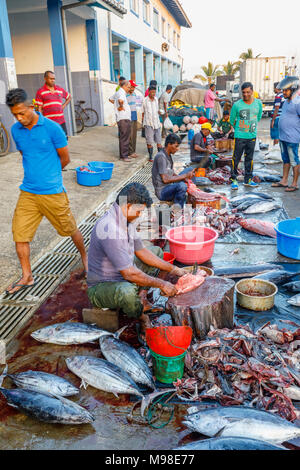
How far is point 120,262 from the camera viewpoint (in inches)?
129

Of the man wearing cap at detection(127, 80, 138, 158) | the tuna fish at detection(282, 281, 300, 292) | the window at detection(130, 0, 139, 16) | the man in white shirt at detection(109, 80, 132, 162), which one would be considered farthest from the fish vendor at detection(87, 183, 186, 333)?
the window at detection(130, 0, 139, 16)

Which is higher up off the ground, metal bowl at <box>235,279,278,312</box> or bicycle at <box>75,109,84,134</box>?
bicycle at <box>75,109,84,134</box>

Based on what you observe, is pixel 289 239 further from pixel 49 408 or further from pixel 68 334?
pixel 49 408

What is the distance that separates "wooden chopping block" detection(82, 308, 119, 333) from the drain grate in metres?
0.70

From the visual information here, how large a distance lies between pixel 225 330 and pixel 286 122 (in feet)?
19.2

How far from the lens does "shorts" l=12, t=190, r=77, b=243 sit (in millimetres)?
4148

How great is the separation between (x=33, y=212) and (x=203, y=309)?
2313 mm

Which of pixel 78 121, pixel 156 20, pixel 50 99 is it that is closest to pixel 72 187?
pixel 50 99

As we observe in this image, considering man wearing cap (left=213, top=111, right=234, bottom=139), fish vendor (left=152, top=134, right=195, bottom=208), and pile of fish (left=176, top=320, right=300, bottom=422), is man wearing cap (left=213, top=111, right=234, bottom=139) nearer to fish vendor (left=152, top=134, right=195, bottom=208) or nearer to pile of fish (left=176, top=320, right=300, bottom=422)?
fish vendor (left=152, top=134, right=195, bottom=208)

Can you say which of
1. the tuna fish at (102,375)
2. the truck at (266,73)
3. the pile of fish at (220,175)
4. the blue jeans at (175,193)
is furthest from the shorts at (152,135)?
the truck at (266,73)

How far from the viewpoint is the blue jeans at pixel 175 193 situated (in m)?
6.49

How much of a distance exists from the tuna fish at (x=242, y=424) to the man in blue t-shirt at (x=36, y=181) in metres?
2.73
